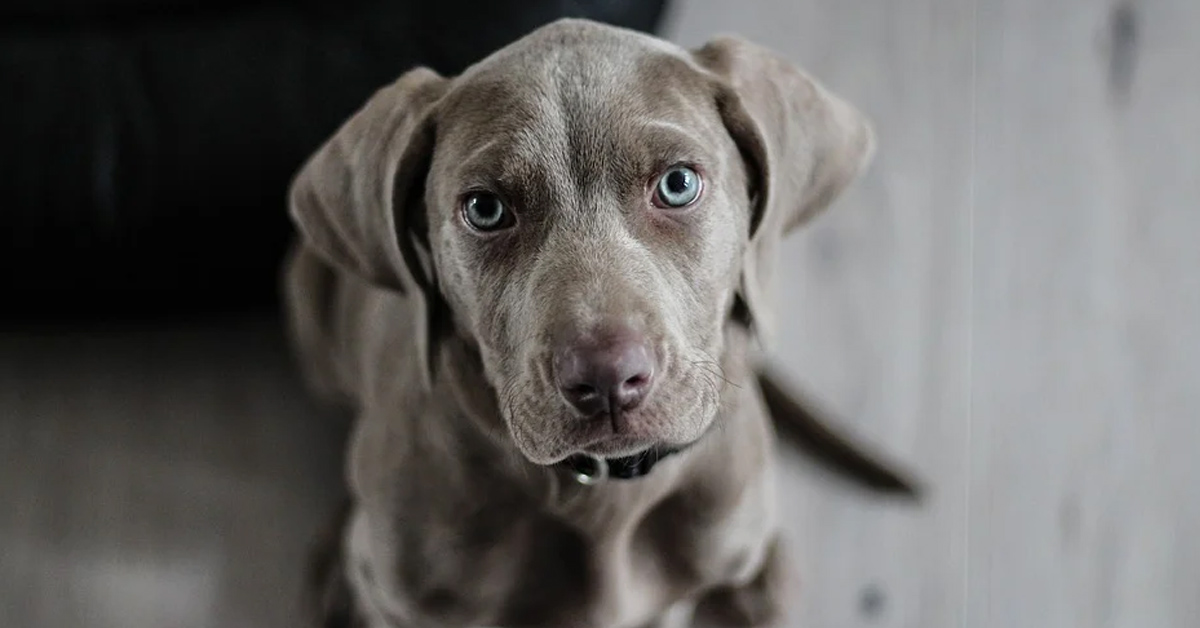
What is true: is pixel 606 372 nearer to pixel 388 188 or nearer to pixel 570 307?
pixel 570 307

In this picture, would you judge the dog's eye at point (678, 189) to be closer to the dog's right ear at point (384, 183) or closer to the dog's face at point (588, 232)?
the dog's face at point (588, 232)

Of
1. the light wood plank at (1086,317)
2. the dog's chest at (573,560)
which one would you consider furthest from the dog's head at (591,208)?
the light wood plank at (1086,317)

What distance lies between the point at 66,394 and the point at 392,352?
0.90 metres

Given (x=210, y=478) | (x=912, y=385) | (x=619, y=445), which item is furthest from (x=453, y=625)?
(x=912, y=385)

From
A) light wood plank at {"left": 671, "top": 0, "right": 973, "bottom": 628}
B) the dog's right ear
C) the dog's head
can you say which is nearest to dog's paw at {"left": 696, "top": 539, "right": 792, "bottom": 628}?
light wood plank at {"left": 671, "top": 0, "right": 973, "bottom": 628}

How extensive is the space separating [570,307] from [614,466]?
0.82 ft

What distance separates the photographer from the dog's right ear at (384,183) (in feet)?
4.07

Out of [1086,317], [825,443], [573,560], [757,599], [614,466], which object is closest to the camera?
[614,466]

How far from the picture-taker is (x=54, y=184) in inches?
75.4

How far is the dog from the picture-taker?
3.68 ft

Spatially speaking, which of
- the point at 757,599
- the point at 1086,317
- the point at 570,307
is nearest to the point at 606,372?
the point at 570,307

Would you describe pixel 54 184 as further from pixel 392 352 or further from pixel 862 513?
pixel 862 513

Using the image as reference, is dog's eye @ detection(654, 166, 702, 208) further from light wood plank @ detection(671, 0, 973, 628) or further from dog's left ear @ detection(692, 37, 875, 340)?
light wood plank @ detection(671, 0, 973, 628)

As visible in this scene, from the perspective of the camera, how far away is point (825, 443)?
6.37 feet
